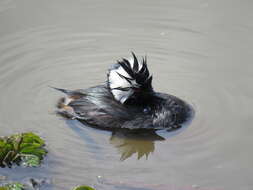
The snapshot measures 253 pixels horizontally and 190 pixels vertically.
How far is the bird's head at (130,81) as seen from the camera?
6.85 metres

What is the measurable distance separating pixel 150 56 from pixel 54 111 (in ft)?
6.97

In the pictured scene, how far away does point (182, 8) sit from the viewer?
10.2m

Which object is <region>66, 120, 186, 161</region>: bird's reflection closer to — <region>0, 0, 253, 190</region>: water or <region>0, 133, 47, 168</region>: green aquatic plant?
<region>0, 0, 253, 190</region>: water

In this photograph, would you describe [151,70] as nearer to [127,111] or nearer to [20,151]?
[127,111]

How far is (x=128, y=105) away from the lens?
698 cm

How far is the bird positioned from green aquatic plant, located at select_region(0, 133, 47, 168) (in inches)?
42.2

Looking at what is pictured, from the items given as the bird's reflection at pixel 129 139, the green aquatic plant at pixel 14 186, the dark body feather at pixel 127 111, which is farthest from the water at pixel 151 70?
the green aquatic plant at pixel 14 186

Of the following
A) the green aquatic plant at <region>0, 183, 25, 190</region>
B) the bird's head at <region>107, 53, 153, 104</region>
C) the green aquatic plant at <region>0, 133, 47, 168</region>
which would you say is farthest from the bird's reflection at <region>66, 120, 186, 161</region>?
the green aquatic plant at <region>0, 183, 25, 190</region>

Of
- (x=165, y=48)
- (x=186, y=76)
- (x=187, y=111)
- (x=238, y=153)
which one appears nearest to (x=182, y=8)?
(x=165, y=48)

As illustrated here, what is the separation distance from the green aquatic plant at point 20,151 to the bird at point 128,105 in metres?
1.07

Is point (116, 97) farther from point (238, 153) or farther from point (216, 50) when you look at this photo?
point (216, 50)

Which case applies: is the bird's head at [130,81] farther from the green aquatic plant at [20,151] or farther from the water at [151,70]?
the green aquatic plant at [20,151]

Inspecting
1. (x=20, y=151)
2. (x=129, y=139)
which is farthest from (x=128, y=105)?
(x=20, y=151)

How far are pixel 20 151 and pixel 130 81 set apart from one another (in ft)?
5.72
